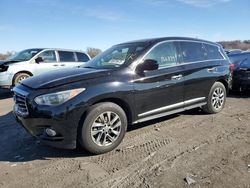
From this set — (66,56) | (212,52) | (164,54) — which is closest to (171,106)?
(164,54)

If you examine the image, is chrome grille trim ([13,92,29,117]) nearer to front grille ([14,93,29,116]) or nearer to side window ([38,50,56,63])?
front grille ([14,93,29,116])

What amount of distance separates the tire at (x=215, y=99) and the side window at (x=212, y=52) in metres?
0.63

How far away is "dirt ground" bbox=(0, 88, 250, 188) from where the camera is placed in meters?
3.86

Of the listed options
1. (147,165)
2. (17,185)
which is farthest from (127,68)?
(17,185)

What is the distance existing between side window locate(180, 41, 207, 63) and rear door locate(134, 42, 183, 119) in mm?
290

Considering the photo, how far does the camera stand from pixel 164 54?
19.4ft

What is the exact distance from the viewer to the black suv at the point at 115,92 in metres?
4.48

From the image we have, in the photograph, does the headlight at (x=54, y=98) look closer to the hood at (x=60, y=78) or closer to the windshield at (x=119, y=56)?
the hood at (x=60, y=78)

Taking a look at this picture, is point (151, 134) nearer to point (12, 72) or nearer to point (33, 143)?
point (33, 143)

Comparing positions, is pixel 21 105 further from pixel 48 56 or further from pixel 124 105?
pixel 48 56

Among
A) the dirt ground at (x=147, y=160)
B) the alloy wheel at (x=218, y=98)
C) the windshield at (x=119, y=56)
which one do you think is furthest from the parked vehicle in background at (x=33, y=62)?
the alloy wheel at (x=218, y=98)

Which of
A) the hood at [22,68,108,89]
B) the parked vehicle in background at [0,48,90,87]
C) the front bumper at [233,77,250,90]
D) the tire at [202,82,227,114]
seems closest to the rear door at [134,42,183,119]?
the hood at [22,68,108,89]

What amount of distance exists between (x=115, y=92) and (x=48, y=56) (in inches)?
311

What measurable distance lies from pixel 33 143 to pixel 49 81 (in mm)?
1294
